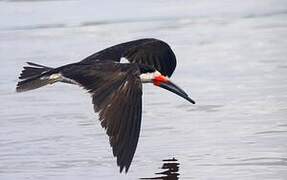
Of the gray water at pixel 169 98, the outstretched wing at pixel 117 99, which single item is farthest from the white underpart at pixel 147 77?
the gray water at pixel 169 98

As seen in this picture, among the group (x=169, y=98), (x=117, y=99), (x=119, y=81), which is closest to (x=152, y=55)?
(x=169, y=98)

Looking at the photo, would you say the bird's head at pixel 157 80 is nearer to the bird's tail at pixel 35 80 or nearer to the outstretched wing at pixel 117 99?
the outstretched wing at pixel 117 99

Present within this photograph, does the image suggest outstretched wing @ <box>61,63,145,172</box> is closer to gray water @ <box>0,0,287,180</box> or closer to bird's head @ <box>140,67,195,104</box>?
bird's head @ <box>140,67,195,104</box>

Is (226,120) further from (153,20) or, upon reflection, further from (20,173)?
(153,20)

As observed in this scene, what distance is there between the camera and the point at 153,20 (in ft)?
54.4

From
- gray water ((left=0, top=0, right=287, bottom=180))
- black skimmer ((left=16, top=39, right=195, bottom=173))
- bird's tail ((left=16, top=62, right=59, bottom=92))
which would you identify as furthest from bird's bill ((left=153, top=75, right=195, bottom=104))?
bird's tail ((left=16, top=62, right=59, bottom=92))

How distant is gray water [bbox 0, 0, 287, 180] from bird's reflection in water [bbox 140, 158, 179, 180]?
0.06 m

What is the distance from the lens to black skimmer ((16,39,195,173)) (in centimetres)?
769

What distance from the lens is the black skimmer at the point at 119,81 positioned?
7.69m

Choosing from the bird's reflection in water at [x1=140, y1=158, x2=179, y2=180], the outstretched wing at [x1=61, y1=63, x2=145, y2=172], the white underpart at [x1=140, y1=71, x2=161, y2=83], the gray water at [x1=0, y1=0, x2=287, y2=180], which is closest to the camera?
the outstretched wing at [x1=61, y1=63, x2=145, y2=172]

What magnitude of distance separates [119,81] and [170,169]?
0.82 meters

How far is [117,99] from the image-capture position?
26.4 ft

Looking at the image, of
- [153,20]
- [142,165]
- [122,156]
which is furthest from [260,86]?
[153,20]

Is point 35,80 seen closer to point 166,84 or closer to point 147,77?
point 147,77
